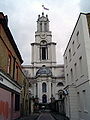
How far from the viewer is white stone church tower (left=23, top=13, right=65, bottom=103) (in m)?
62.3

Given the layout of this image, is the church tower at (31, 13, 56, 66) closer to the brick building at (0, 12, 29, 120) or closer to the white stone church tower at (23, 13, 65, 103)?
the white stone church tower at (23, 13, 65, 103)

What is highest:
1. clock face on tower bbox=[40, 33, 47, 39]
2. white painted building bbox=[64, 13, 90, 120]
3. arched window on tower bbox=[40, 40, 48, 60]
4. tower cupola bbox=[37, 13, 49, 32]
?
tower cupola bbox=[37, 13, 49, 32]

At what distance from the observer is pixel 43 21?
263 feet

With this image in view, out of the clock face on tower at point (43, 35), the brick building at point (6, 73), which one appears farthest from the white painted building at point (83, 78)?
the clock face on tower at point (43, 35)

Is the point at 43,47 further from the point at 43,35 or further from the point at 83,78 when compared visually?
the point at 83,78

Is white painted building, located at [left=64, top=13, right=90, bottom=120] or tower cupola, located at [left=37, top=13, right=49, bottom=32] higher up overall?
tower cupola, located at [left=37, top=13, right=49, bottom=32]

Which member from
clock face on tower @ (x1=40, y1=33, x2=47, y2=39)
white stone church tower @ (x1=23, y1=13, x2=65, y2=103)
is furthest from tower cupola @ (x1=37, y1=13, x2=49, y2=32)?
clock face on tower @ (x1=40, y1=33, x2=47, y2=39)

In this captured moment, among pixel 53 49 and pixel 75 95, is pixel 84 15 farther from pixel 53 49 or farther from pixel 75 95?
pixel 53 49

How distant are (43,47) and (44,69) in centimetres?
1269

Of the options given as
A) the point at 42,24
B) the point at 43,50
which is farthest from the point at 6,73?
the point at 42,24

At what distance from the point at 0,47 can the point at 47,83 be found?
5259 centimetres

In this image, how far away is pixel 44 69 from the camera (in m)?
65.9

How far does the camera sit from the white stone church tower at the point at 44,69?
2452 inches

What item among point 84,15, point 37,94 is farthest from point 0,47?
point 37,94
